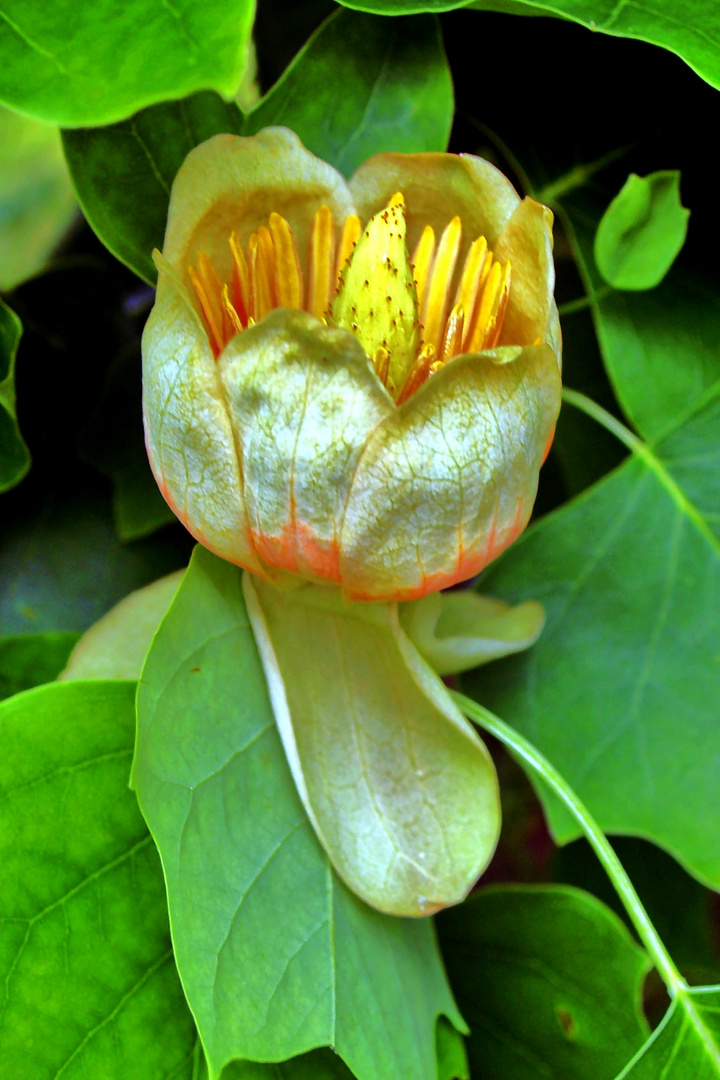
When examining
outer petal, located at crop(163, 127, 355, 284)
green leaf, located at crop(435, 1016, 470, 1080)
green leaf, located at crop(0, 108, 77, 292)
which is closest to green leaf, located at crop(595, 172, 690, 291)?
outer petal, located at crop(163, 127, 355, 284)

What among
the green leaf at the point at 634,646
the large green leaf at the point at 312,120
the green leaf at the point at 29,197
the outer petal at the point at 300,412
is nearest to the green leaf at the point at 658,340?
the green leaf at the point at 634,646

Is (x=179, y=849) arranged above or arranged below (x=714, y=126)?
below

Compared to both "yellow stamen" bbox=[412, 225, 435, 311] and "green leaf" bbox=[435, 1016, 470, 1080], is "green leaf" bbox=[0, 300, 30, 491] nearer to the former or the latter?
"yellow stamen" bbox=[412, 225, 435, 311]

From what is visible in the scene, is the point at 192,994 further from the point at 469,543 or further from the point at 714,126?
the point at 714,126

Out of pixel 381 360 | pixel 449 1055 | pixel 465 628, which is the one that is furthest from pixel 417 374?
pixel 449 1055

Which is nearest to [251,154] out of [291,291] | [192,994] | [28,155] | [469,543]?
[291,291]

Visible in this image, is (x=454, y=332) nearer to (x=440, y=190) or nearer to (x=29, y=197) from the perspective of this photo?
(x=440, y=190)
